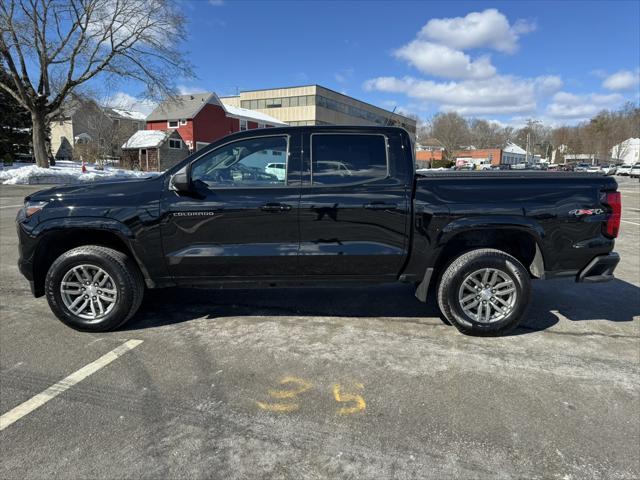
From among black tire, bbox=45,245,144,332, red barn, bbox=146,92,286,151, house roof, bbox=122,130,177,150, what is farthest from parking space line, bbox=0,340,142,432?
red barn, bbox=146,92,286,151

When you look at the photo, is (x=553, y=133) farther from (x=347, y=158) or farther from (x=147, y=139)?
(x=347, y=158)

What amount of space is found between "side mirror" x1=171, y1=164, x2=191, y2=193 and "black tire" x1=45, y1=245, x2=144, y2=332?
0.86 metres

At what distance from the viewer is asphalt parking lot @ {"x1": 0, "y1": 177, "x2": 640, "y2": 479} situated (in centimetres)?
229

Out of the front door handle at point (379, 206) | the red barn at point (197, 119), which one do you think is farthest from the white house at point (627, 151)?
the front door handle at point (379, 206)

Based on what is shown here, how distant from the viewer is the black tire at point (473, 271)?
3.81 meters

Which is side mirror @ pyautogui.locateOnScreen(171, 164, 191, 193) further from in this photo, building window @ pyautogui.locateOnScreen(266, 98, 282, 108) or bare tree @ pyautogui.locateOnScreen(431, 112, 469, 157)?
bare tree @ pyautogui.locateOnScreen(431, 112, 469, 157)

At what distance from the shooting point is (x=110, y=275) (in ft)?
12.5

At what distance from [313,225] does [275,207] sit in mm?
375

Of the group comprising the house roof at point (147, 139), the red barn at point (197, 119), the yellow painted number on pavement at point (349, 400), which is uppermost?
the red barn at point (197, 119)

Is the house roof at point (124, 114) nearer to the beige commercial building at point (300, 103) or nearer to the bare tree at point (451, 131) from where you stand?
the beige commercial building at point (300, 103)

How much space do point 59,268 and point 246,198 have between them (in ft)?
5.97

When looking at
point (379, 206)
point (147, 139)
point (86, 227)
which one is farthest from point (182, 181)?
point (147, 139)

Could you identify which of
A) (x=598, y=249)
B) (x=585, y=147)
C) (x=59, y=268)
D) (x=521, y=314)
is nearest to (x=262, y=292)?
(x=59, y=268)

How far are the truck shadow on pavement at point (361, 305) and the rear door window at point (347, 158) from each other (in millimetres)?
1492
